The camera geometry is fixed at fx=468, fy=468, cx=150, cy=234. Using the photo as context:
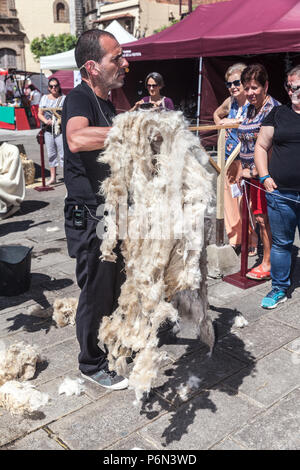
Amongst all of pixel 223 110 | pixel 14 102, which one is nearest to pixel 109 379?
pixel 223 110

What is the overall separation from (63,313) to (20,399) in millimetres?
1204

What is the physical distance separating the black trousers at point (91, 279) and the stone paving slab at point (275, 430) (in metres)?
1.05

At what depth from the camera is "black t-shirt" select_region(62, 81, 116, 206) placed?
264cm

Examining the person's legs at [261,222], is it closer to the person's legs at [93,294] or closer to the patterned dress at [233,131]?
the patterned dress at [233,131]

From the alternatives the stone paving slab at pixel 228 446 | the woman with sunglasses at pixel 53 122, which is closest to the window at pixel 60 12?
the woman with sunglasses at pixel 53 122

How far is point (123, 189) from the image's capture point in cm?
249

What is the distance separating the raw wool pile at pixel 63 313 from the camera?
397 centimetres

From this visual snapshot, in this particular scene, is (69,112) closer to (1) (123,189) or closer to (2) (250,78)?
(1) (123,189)

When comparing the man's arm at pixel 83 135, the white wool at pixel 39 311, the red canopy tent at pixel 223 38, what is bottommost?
the white wool at pixel 39 311

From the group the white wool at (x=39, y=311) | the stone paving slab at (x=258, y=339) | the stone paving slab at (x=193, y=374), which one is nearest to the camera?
the stone paving slab at (x=193, y=374)

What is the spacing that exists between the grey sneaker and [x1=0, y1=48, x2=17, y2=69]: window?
48.8m

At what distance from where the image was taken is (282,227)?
13.4 ft

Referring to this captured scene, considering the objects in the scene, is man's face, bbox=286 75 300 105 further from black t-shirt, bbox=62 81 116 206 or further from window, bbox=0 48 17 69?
window, bbox=0 48 17 69

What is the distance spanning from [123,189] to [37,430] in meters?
1.46
